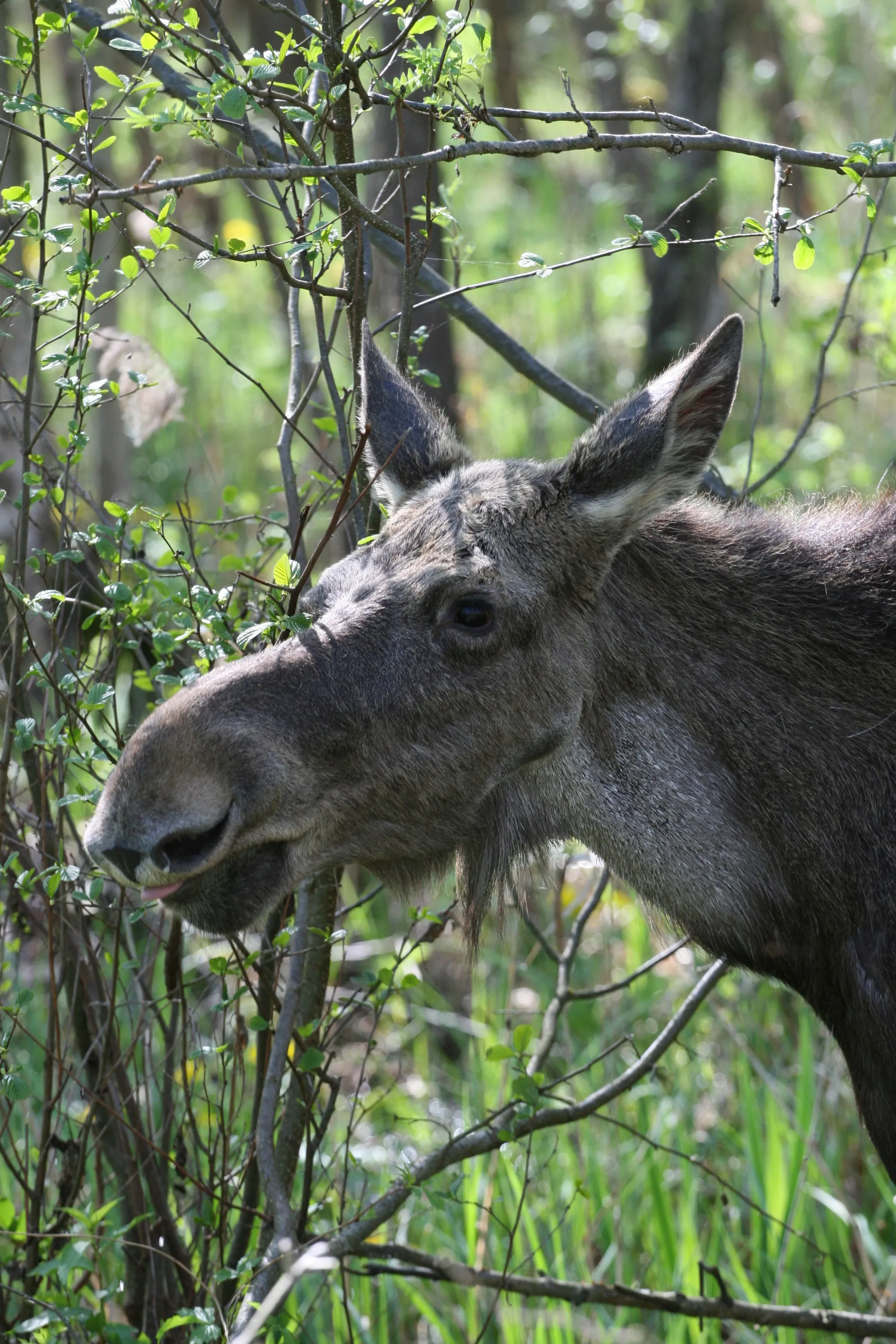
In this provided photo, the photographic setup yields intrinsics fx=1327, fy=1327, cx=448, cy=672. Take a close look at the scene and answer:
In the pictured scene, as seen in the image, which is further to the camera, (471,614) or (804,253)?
(471,614)

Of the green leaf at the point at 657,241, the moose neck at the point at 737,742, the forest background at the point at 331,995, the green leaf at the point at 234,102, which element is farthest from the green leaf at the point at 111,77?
the moose neck at the point at 737,742

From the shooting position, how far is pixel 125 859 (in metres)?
2.78

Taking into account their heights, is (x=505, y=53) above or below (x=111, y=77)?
above

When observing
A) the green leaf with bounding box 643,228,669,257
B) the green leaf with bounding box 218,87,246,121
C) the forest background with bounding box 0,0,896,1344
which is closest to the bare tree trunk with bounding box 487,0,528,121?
the forest background with bounding box 0,0,896,1344

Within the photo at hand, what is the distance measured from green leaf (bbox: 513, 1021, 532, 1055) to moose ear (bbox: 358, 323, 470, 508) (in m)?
1.51

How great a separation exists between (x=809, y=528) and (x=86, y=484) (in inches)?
293

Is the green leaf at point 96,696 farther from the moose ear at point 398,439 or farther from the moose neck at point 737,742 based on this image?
the moose neck at point 737,742

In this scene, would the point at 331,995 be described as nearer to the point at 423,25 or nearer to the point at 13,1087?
the point at 13,1087

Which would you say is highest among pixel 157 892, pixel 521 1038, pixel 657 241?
pixel 657 241

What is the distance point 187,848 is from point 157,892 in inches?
5.4

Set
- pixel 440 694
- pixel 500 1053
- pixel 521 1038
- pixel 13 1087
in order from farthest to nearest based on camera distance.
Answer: pixel 521 1038 → pixel 500 1053 → pixel 440 694 → pixel 13 1087

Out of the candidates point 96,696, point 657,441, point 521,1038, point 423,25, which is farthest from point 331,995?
point 423,25

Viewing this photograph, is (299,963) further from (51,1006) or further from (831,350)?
(831,350)

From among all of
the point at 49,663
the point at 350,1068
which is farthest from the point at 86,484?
the point at 49,663
